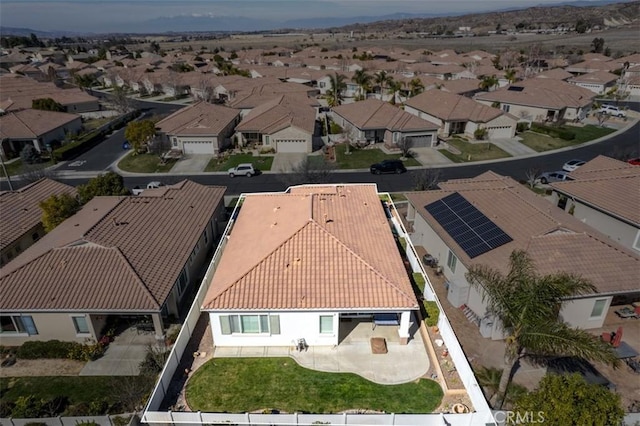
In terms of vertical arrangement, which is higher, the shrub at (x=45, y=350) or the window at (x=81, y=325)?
the window at (x=81, y=325)

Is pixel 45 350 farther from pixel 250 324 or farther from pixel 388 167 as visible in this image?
pixel 388 167

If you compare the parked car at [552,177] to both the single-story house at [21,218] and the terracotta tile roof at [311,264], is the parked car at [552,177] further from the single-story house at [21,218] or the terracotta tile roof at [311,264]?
the single-story house at [21,218]

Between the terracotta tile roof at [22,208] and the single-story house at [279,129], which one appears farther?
the single-story house at [279,129]

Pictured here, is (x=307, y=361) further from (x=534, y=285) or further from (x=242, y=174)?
(x=242, y=174)

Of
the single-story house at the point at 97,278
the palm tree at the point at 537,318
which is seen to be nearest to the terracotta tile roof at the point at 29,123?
the single-story house at the point at 97,278

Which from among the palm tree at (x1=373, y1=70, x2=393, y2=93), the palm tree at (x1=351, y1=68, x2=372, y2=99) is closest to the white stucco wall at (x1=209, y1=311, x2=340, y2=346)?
the palm tree at (x1=351, y1=68, x2=372, y2=99)

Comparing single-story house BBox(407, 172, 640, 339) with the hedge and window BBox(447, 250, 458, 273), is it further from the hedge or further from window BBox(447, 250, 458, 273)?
the hedge

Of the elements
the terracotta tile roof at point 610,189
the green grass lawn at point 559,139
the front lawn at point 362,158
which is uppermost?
the terracotta tile roof at point 610,189
